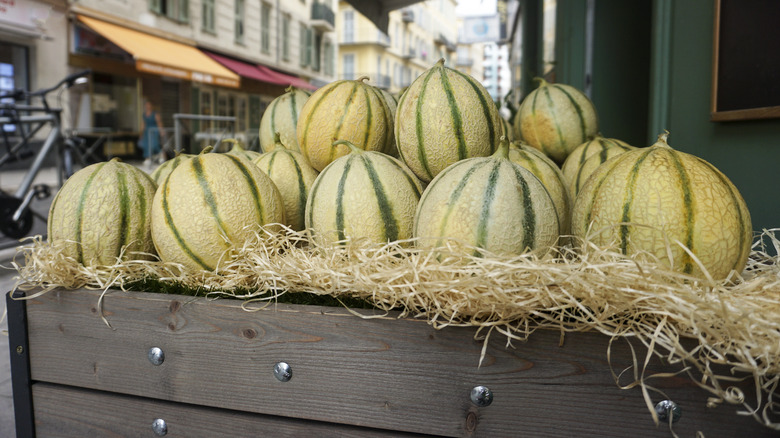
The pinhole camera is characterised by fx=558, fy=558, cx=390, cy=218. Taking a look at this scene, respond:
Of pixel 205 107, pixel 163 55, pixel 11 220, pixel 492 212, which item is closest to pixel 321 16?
pixel 205 107

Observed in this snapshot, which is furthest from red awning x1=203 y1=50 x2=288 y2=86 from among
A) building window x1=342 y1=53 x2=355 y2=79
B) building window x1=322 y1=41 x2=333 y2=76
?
building window x1=342 y1=53 x2=355 y2=79

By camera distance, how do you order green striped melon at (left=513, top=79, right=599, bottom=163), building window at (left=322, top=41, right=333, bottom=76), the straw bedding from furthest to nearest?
building window at (left=322, top=41, right=333, bottom=76) → green striped melon at (left=513, top=79, right=599, bottom=163) → the straw bedding

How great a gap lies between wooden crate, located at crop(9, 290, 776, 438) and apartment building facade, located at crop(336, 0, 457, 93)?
24015mm

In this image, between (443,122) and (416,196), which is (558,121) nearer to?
(443,122)

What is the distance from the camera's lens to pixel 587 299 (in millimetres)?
954

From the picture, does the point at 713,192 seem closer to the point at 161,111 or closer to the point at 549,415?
the point at 549,415

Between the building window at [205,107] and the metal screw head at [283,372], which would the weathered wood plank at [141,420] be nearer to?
the metal screw head at [283,372]

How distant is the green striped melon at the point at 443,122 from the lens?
1423 millimetres

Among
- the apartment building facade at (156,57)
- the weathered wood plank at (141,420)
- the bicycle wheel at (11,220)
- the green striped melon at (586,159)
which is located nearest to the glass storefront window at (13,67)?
the apartment building facade at (156,57)

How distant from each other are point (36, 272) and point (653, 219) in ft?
4.57

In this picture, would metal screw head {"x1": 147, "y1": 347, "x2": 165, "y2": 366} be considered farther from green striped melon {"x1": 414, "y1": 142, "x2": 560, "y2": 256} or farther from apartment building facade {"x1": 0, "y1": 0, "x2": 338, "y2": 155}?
apartment building facade {"x1": 0, "y1": 0, "x2": 338, "y2": 155}

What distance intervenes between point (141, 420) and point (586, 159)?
57.4 inches

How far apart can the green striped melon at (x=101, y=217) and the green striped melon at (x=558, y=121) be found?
1454 millimetres

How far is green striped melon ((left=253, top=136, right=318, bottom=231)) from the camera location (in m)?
1.57
